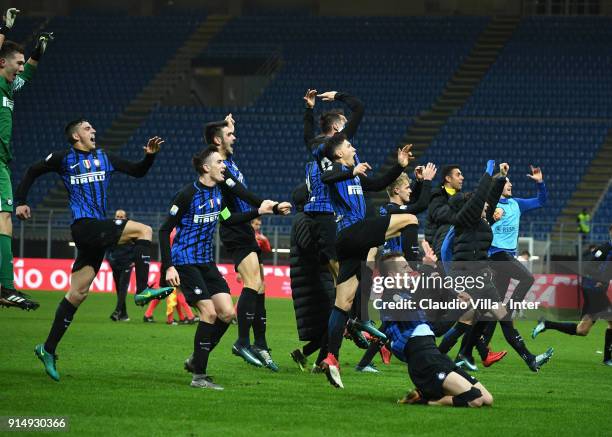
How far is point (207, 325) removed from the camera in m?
9.80

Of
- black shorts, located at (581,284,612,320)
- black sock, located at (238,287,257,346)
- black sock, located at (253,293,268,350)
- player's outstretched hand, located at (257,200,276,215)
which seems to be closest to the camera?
player's outstretched hand, located at (257,200,276,215)

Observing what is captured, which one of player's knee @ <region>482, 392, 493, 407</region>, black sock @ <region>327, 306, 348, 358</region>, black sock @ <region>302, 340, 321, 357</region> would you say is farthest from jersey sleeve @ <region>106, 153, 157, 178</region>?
player's knee @ <region>482, 392, 493, 407</region>

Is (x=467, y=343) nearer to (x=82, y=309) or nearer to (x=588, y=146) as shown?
(x=82, y=309)

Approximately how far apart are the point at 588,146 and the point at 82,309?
1971 centimetres

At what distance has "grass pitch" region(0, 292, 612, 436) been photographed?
7715 mm

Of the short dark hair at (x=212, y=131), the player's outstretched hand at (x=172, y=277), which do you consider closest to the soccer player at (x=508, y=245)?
the short dark hair at (x=212, y=131)

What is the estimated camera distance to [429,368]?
876 centimetres

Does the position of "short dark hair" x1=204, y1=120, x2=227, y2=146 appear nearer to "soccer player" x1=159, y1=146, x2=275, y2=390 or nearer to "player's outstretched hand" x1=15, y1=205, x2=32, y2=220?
"soccer player" x1=159, y1=146, x2=275, y2=390

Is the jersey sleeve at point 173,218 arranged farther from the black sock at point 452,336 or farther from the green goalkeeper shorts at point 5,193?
the black sock at point 452,336

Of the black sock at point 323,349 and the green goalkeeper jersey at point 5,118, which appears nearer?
the green goalkeeper jersey at point 5,118

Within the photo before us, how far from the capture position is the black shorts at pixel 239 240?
11.7 meters

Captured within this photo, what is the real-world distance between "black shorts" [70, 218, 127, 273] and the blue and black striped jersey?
12cm

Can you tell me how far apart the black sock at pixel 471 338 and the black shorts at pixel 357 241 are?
241cm

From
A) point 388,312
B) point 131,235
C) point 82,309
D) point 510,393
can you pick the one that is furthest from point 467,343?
point 82,309
